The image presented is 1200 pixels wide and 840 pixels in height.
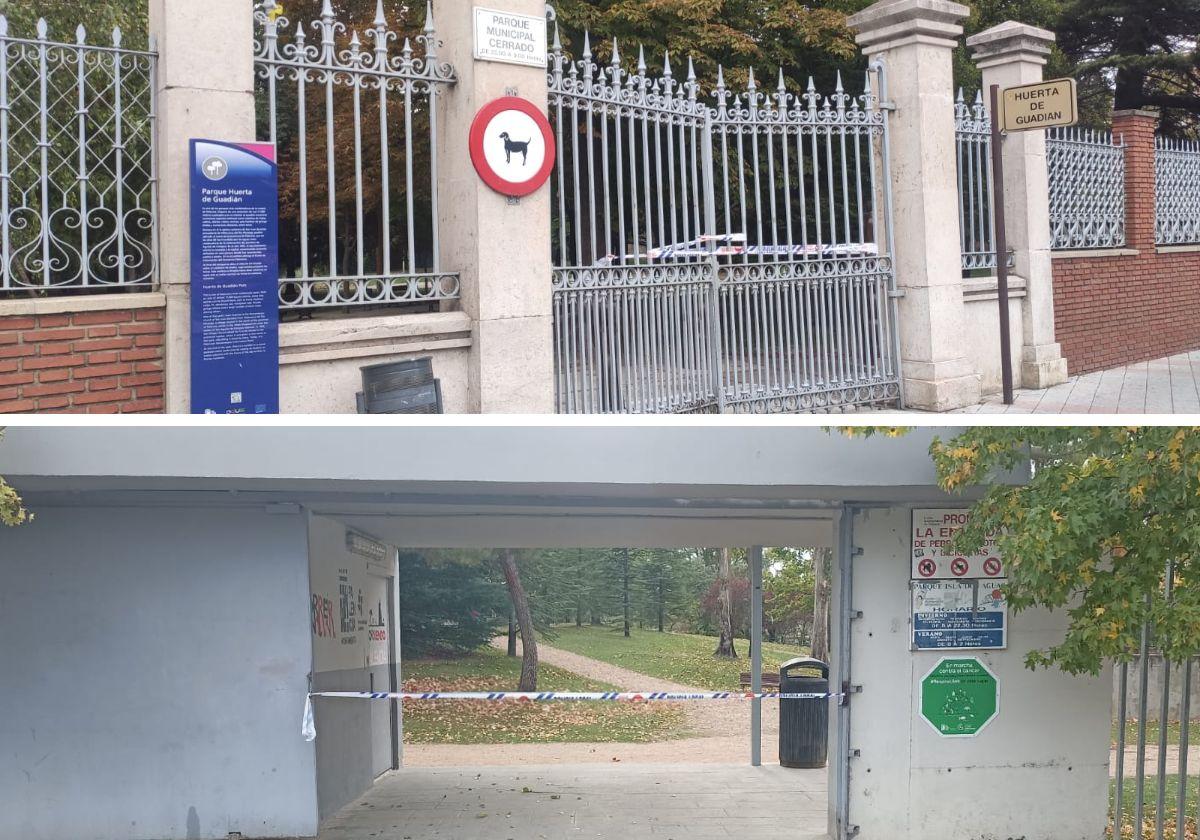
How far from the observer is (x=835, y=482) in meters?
7.70

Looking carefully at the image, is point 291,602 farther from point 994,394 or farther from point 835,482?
point 994,394

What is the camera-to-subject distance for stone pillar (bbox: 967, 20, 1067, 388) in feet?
43.0

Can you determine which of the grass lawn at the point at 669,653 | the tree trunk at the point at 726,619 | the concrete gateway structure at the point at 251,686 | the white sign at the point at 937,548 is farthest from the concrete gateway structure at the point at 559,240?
the tree trunk at the point at 726,619

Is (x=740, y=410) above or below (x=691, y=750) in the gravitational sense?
above

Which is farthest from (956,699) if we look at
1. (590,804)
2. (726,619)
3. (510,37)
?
(726,619)

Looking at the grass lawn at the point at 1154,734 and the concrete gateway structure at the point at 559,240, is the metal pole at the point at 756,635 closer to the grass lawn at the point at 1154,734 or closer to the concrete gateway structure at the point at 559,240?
the concrete gateway structure at the point at 559,240

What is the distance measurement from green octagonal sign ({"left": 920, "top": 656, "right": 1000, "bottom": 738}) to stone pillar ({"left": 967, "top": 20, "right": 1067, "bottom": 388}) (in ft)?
17.7

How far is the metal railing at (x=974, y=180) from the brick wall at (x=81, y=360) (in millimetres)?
7933

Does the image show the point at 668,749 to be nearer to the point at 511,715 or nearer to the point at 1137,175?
the point at 511,715

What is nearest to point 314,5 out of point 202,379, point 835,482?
point 202,379

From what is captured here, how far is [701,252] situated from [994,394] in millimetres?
4051

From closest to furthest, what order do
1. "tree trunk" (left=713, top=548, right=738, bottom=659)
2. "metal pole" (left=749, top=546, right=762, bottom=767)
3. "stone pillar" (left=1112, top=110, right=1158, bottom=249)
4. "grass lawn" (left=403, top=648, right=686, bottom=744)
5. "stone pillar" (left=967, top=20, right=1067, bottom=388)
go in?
"metal pole" (left=749, top=546, right=762, bottom=767) < "stone pillar" (left=967, top=20, right=1067, bottom=388) < "stone pillar" (left=1112, top=110, right=1158, bottom=249) < "grass lawn" (left=403, top=648, right=686, bottom=744) < "tree trunk" (left=713, top=548, right=738, bottom=659)

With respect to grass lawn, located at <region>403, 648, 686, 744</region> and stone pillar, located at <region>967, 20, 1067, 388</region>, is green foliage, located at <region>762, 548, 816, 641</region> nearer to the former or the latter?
grass lawn, located at <region>403, 648, 686, 744</region>

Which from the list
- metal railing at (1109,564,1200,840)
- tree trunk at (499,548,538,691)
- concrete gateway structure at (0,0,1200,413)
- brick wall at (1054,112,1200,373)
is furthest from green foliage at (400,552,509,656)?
brick wall at (1054,112,1200,373)
